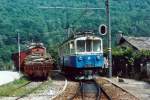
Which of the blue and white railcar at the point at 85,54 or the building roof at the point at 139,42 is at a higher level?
the building roof at the point at 139,42

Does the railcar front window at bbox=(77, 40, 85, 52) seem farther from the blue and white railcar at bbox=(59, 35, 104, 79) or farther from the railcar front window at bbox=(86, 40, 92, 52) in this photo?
the railcar front window at bbox=(86, 40, 92, 52)

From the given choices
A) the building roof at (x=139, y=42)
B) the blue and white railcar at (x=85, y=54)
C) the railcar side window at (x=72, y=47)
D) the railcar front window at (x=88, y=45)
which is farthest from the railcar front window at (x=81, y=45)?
the building roof at (x=139, y=42)

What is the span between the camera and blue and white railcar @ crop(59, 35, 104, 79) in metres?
24.7

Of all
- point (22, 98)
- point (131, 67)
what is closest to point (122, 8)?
point (131, 67)

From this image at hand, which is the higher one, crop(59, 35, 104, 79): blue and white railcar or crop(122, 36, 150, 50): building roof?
crop(122, 36, 150, 50): building roof

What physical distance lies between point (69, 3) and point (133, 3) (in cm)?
963

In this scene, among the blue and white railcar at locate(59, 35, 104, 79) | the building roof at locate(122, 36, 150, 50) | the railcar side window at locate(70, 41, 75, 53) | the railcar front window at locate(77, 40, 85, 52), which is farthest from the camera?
the building roof at locate(122, 36, 150, 50)

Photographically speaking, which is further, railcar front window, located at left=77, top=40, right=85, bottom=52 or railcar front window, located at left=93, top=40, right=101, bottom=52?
railcar front window, located at left=93, top=40, right=101, bottom=52

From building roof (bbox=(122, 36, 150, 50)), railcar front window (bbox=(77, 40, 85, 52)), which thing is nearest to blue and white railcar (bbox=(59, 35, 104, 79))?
railcar front window (bbox=(77, 40, 85, 52))

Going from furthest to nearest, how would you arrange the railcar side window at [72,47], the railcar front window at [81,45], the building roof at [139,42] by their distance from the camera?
the building roof at [139,42] < the railcar side window at [72,47] < the railcar front window at [81,45]

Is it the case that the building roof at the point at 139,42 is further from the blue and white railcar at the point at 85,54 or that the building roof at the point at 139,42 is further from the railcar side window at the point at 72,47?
the railcar side window at the point at 72,47

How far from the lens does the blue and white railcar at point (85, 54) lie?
2469cm

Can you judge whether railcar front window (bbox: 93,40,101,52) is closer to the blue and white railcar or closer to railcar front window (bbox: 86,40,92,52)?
the blue and white railcar

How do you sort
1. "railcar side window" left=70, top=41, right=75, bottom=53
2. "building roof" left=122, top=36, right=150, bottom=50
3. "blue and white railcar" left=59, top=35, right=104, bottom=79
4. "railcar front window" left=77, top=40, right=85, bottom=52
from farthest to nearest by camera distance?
1. "building roof" left=122, top=36, right=150, bottom=50
2. "railcar side window" left=70, top=41, right=75, bottom=53
3. "railcar front window" left=77, top=40, right=85, bottom=52
4. "blue and white railcar" left=59, top=35, right=104, bottom=79
